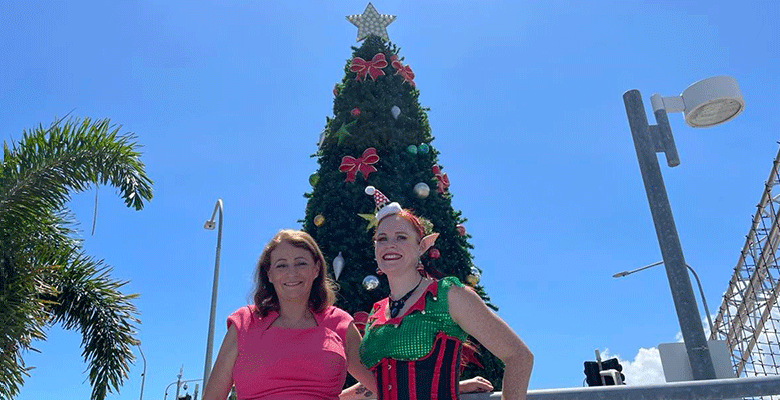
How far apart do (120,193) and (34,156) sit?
1356 mm

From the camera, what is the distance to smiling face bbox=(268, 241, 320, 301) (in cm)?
269

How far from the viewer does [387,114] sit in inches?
369

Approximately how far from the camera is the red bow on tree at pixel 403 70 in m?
10.1

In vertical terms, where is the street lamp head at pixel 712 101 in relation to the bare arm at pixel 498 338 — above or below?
above

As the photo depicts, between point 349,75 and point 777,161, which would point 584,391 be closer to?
point 349,75

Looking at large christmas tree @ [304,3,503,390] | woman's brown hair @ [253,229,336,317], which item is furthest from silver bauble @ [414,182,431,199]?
woman's brown hair @ [253,229,336,317]

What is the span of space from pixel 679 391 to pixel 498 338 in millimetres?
856

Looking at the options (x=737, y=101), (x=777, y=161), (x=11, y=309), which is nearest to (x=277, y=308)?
(x=737, y=101)

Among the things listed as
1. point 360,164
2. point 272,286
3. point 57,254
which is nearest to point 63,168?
point 57,254

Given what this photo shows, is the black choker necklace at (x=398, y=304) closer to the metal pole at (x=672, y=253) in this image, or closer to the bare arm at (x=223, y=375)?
the bare arm at (x=223, y=375)

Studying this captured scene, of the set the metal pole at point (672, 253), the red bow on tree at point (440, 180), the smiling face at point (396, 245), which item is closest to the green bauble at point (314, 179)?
the red bow on tree at point (440, 180)

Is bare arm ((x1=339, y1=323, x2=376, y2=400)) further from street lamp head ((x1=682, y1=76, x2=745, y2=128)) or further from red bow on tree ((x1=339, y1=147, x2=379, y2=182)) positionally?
red bow on tree ((x1=339, y1=147, x2=379, y2=182))

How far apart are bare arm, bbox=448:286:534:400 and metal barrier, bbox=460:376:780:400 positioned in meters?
0.25

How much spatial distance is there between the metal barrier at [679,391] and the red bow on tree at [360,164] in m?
6.55
